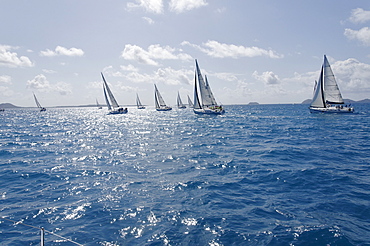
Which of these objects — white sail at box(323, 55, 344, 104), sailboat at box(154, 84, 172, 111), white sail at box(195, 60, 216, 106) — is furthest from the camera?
sailboat at box(154, 84, 172, 111)

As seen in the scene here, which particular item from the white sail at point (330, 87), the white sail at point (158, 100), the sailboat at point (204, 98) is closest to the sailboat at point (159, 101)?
the white sail at point (158, 100)

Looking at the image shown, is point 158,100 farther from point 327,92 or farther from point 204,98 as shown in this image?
point 327,92

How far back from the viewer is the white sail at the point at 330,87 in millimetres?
56062

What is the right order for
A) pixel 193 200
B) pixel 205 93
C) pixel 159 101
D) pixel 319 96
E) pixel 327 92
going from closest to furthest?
pixel 193 200
pixel 327 92
pixel 319 96
pixel 205 93
pixel 159 101

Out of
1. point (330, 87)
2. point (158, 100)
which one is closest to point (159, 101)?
point (158, 100)

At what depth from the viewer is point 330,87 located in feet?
186

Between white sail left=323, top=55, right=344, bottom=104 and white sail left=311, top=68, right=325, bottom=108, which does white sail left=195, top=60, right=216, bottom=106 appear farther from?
white sail left=323, top=55, right=344, bottom=104

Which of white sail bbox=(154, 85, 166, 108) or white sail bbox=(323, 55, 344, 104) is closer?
white sail bbox=(323, 55, 344, 104)

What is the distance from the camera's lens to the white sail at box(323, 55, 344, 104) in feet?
184

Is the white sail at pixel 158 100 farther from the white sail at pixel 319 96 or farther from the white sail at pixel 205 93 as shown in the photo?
the white sail at pixel 319 96

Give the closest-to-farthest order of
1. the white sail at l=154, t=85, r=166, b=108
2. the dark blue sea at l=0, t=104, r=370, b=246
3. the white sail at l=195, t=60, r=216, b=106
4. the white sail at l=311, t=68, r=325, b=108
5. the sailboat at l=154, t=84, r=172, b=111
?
the dark blue sea at l=0, t=104, r=370, b=246 → the white sail at l=311, t=68, r=325, b=108 → the white sail at l=195, t=60, r=216, b=106 → the sailboat at l=154, t=84, r=172, b=111 → the white sail at l=154, t=85, r=166, b=108

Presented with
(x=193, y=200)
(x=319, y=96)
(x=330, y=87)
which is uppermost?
(x=330, y=87)

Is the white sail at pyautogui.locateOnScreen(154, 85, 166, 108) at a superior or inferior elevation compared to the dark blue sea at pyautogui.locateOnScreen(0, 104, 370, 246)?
superior

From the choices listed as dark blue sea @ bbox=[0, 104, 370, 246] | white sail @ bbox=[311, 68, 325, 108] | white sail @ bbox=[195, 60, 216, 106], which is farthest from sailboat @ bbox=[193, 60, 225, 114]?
dark blue sea @ bbox=[0, 104, 370, 246]
